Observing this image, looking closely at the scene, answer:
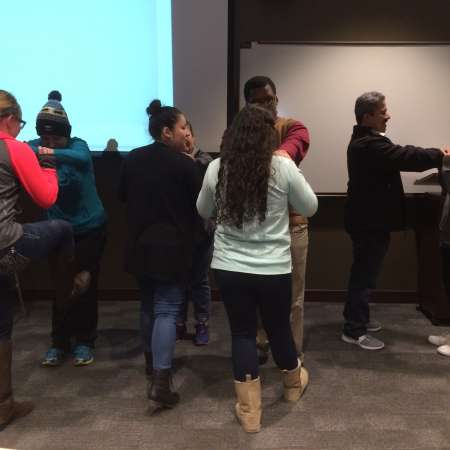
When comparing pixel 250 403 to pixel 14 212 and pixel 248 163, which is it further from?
pixel 14 212

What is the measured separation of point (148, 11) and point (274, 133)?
1.90 m

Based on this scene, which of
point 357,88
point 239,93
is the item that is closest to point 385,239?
point 357,88

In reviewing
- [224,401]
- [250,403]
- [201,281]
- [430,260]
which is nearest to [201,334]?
[201,281]

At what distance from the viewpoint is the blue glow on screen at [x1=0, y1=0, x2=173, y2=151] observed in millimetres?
3205

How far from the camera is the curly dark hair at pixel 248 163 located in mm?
1751

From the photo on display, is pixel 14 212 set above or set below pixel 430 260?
above

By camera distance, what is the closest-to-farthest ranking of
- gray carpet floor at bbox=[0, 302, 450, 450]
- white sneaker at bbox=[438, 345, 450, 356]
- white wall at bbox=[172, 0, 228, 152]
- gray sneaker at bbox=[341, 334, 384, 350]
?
gray carpet floor at bbox=[0, 302, 450, 450] → white sneaker at bbox=[438, 345, 450, 356] → gray sneaker at bbox=[341, 334, 384, 350] → white wall at bbox=[172, 0, 228, 152]

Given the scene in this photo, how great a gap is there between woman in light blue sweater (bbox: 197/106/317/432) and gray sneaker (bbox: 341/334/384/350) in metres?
1.02

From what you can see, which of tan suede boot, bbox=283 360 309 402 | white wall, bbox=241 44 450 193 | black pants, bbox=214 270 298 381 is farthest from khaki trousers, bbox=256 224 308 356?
white wall, bbox=241 44 450 193

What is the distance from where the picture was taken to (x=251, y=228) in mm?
1816

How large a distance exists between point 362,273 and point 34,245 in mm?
1788

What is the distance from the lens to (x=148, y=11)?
126 inches

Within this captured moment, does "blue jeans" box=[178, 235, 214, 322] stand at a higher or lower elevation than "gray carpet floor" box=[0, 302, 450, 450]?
higher

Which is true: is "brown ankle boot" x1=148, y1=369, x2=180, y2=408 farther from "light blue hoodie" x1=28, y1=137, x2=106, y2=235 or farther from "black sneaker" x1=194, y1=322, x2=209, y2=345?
"light blue hoodie" x1=28, y1=137, x2=106, y2=235
